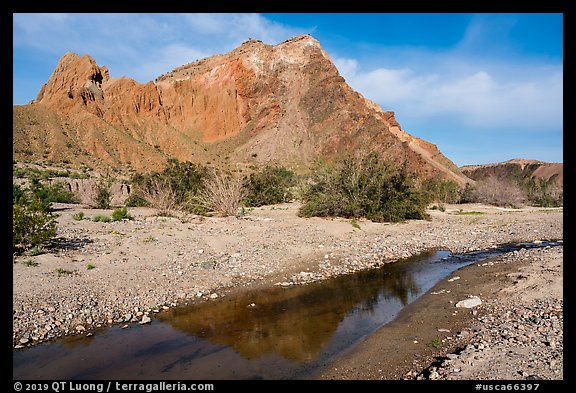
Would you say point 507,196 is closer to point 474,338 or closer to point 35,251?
point 474,338

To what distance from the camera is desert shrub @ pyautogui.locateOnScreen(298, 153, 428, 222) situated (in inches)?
744

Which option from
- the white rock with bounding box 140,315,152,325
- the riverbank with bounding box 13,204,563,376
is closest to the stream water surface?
the white rock with bounding box 140,315,152,325

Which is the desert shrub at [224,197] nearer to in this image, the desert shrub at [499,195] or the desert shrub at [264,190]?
the desert shrub at [264,190]

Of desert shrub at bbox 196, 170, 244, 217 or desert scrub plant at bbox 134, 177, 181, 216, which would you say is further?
desert shrub at bbox 196, 170, 244, 217

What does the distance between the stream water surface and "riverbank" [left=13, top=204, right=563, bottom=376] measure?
0.54 m

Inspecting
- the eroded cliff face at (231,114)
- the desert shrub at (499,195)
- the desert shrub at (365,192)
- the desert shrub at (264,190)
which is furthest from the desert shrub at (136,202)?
the eroded cliff face at (231,114)

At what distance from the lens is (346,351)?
590 centimetres

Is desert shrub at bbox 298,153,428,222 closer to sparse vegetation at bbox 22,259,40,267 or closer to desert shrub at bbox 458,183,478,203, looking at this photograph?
sparse vegetation at bbox 22,259,40,267

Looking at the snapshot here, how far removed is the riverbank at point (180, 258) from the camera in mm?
6930

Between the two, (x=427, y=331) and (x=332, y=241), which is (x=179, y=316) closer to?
(x=427, y=331)

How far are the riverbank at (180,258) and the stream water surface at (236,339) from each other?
540mm

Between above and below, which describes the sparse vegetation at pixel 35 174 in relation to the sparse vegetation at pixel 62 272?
above

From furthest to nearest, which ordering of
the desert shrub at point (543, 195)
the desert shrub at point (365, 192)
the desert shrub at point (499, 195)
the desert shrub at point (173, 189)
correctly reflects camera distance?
1. the desert shrub at point (543, 195)
2. the desert shrub at point (499, 195)
3. the desert shrub at point (365, 192)
4. the desert shrub at point (173, 189)

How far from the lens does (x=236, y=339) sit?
20.7 feet
